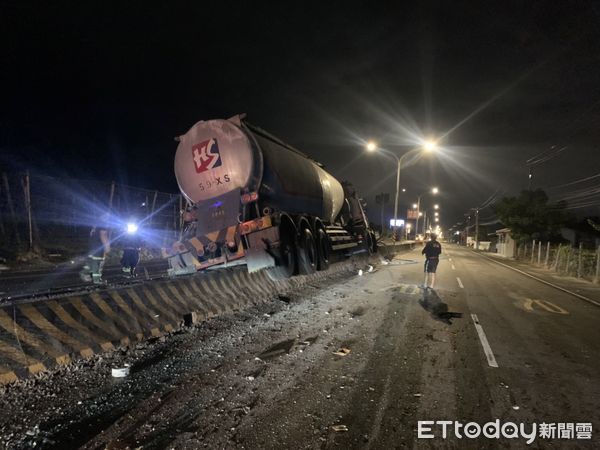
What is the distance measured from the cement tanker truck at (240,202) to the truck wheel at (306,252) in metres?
0.03

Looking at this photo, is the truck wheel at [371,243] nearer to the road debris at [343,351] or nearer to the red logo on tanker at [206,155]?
the red logo on tanker at [206,155]

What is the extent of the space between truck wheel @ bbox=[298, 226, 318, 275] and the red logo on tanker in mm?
2784

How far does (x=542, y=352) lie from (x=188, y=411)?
529 centimetres

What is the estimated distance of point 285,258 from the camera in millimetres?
7699

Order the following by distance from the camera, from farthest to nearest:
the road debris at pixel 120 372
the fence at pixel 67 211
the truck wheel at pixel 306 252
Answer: the fence at pixel 67 211
the truck wheel at pixel 306 252
the road debris at pixel 120 372

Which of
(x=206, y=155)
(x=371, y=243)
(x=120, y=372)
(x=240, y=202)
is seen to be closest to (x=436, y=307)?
(x=240, y=202)

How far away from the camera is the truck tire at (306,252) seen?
8641 millimetres

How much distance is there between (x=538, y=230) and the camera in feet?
109

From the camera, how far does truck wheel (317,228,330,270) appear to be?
9875 millimetres

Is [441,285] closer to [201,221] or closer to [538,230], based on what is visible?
[201,221]

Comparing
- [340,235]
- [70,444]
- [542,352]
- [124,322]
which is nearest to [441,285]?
[340,235]

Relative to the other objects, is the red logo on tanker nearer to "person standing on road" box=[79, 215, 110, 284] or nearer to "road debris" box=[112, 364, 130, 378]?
"person standing on road" box=[79, 215, 110, 284]

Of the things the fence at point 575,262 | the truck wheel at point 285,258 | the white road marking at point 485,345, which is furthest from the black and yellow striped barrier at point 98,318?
the fence at point 575,262

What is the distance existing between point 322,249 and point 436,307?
140 inches
